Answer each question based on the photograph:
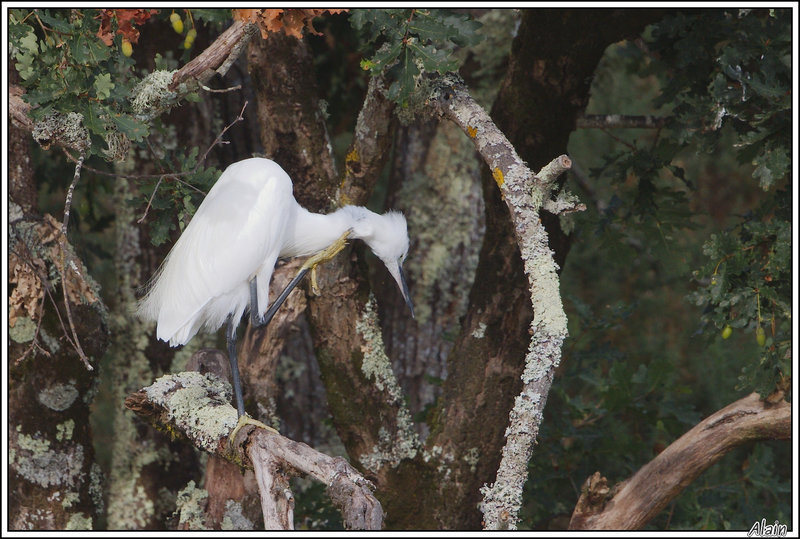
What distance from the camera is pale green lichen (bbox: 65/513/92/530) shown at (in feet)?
9.16

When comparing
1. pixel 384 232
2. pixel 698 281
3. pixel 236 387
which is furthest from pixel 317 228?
pixel 698 281

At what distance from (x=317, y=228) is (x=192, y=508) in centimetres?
107

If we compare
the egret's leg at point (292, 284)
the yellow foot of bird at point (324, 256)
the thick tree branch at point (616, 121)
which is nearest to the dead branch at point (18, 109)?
the egret's leg at point (292, 284)

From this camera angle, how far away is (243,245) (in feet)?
8.14

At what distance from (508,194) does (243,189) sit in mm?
879

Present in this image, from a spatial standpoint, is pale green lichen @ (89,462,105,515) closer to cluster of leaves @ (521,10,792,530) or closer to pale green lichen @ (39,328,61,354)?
pale green lichen @ (39,328,61,354)

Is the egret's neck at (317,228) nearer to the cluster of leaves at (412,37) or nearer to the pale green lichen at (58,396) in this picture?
the cluster of leaves at (412,37)

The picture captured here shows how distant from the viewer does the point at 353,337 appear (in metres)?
2.83

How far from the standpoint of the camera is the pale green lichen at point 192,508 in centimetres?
274

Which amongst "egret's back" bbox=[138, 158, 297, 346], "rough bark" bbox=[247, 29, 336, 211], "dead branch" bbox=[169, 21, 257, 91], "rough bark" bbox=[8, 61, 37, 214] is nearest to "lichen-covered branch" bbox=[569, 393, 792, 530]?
"egret's back" bbox=[138, 158, 297, 346]

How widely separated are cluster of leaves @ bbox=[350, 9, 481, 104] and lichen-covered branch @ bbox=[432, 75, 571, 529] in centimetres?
27

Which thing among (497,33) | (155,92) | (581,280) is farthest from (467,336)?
(581,280)

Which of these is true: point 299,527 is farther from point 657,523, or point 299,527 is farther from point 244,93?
point 244,93

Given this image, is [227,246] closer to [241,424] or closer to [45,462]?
[241,424]
